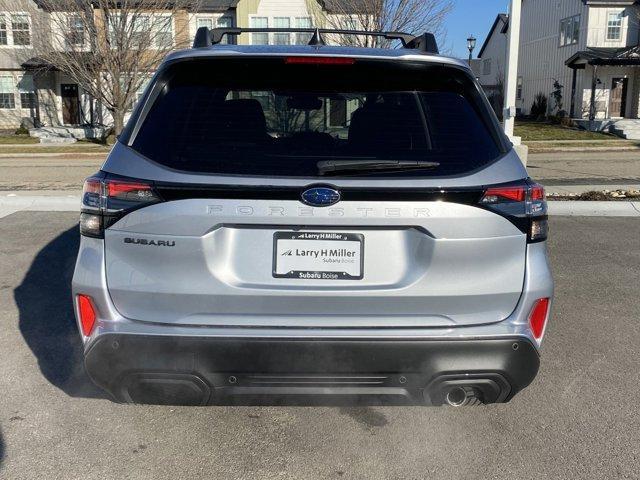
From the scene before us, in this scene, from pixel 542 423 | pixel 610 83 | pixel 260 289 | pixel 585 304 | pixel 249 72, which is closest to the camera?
pixel 260 289

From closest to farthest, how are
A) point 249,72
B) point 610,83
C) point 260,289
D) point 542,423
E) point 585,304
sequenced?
point 260,289, point 249,72, point 542,423, point 585,304, point 610,83

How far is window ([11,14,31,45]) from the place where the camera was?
2722 cm

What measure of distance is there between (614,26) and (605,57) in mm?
4283

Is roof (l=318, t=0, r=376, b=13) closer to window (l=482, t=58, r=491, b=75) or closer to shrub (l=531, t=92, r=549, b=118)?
shrub (l=531, t=92, r=549, b=118)

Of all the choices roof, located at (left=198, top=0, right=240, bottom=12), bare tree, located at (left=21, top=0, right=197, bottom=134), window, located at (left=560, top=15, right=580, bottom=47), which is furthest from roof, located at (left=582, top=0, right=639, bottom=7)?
bare tree, located at (left=21, top=0, right=197, bottom=134)

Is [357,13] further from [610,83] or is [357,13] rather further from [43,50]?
[610,83]

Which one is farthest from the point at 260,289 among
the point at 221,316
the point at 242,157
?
the point at 242,157

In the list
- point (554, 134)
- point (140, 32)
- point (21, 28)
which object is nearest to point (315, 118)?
point (140, 32)

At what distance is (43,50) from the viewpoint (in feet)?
81.1

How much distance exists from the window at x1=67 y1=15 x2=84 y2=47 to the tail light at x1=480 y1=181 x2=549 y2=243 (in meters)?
24.4

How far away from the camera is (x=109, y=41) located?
23.5 metres

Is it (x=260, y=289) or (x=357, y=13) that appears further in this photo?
(x=357, y=13)

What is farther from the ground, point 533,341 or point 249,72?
point 249,72

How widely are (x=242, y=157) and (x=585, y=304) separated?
3.83 metres
